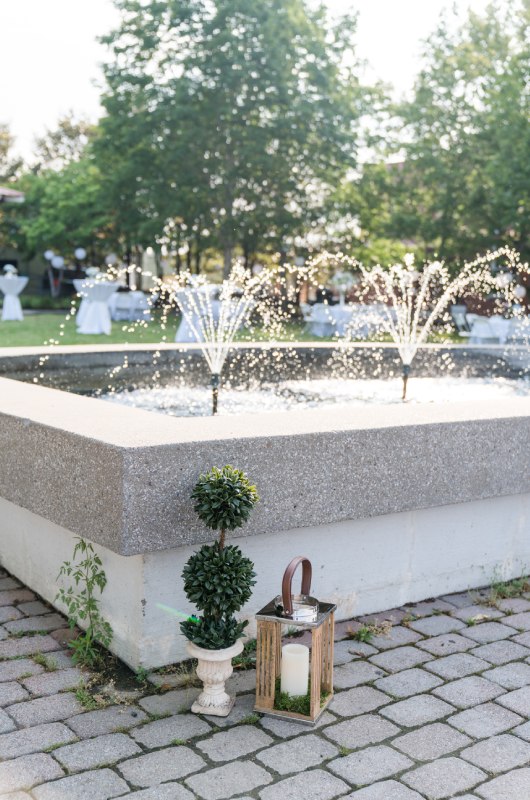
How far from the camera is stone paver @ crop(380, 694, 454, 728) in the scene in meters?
2.77

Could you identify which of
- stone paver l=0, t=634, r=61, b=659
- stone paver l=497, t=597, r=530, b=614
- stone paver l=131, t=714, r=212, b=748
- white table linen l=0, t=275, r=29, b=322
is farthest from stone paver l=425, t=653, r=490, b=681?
A: white table linen l=0, t=275, r=29, b=322

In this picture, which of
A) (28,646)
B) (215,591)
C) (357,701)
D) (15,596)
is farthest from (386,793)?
(15,596)

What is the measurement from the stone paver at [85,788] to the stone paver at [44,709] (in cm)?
35

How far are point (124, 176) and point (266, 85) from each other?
4.78m

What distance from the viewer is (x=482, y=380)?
7.36 metres

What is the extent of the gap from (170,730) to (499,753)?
38.2 inches

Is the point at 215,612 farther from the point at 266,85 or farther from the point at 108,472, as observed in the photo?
the point at 266,85

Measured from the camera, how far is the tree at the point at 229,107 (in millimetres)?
23328

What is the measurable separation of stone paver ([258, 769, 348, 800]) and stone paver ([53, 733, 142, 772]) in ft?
1.40

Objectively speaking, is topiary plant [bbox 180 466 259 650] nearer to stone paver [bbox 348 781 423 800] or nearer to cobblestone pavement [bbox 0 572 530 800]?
cobblestone pavement [bbox 0 572 530 800]

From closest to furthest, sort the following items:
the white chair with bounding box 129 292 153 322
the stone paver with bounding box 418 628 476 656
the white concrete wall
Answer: the white concrete wall → the stone paver with bounding box 418 628 476 656 → the white chair with bounding box 129 292 153 322

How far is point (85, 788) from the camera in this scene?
233 centimetres

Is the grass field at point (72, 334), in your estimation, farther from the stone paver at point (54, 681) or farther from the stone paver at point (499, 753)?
the stone paver at point (499, 753)

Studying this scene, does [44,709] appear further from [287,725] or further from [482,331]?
[482,331]
